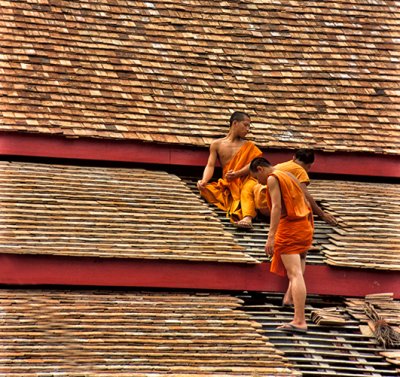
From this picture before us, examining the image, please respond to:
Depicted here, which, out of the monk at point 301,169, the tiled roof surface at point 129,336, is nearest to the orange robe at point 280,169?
the monk at point 301,169

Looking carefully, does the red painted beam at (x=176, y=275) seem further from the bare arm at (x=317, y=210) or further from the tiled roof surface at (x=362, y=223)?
the bare arm at (x=317, y=210)

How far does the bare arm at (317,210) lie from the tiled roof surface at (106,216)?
856mm

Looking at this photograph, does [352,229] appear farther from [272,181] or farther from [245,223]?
[272,181]

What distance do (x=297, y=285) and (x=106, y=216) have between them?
7.47ft

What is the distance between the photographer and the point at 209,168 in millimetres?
13375

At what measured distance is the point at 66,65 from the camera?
14336 mm

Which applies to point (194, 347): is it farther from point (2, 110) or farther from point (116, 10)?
point (116, 10)

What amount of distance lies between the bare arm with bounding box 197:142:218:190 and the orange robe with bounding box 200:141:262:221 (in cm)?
7

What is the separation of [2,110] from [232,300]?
358 centimetres

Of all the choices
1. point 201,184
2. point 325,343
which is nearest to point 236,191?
point 201,184

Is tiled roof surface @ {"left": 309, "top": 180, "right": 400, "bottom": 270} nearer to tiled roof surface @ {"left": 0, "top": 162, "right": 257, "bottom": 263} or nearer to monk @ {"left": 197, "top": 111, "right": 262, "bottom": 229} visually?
monk @ {"left": 197, "top": 111, "right": 262, "bottom": 229}

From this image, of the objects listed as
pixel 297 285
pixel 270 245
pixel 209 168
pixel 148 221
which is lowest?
pixel 297 285

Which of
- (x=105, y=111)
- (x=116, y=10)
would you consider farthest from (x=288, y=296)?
(x=116, y=10)

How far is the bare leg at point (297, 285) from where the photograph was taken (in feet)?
37.2
